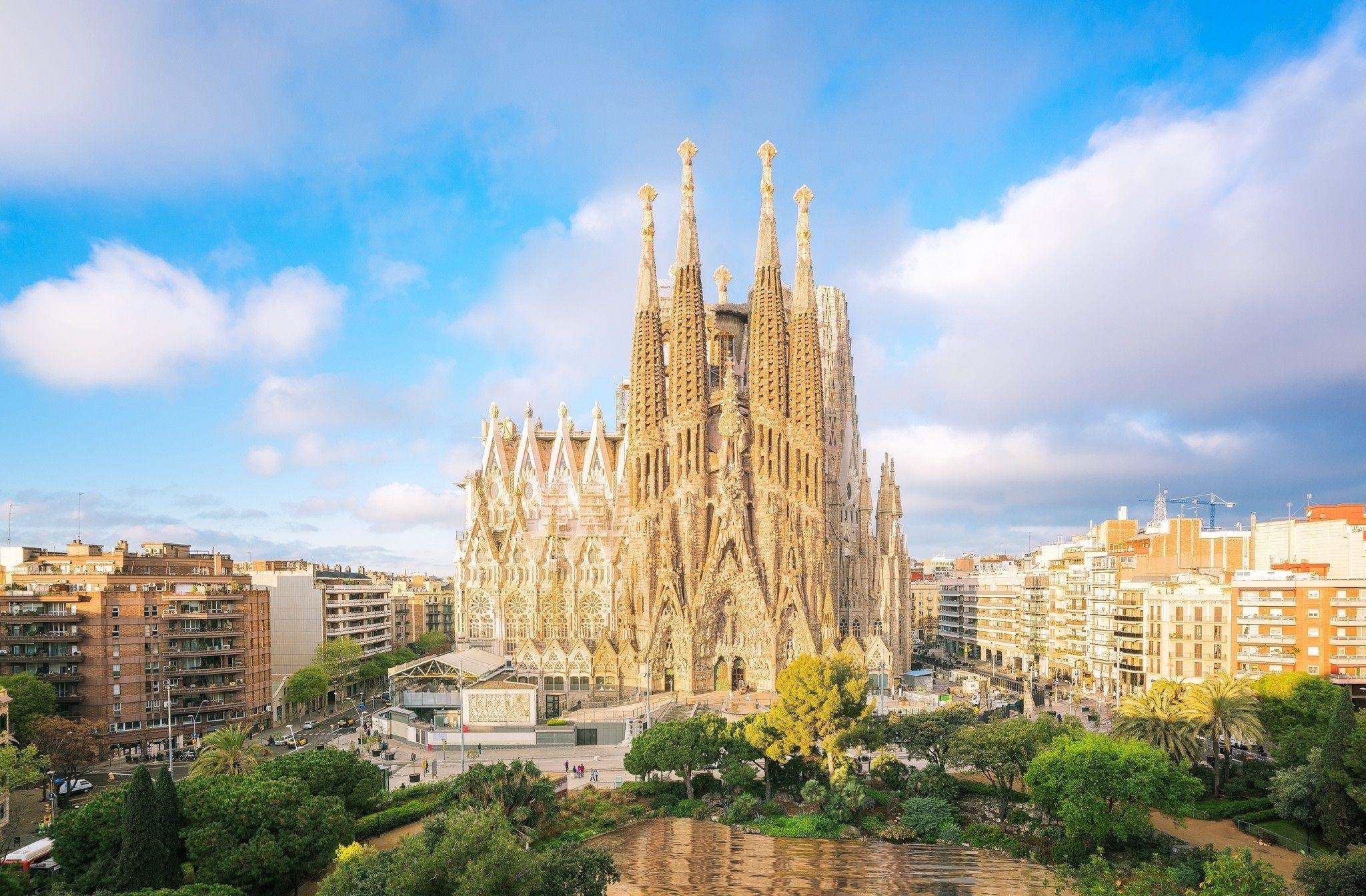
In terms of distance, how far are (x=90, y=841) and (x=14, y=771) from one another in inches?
341

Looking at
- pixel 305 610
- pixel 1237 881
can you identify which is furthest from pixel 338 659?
pixel 1237 881

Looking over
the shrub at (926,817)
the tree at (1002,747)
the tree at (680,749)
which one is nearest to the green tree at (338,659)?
the tree at (680,749)

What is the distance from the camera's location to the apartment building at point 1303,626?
43.8 meters

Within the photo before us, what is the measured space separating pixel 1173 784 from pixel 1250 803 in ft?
24.5

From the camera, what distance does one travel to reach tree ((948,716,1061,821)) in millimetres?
31734

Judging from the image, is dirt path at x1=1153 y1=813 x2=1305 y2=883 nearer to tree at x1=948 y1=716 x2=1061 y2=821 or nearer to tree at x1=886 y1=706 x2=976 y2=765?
tree at x1=948 y1=716 x2=1061 y2=821

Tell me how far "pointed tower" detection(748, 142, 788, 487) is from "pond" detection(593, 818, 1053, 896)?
34716mm

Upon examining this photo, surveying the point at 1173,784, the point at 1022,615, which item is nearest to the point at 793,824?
the point at 1173,784

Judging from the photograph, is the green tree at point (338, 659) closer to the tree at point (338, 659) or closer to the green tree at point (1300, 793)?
the tree at point (338, 659)

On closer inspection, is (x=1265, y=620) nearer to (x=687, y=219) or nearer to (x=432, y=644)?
(x=687, y=219)

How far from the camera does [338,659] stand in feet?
214

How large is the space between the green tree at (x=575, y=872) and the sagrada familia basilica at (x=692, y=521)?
38352 mm

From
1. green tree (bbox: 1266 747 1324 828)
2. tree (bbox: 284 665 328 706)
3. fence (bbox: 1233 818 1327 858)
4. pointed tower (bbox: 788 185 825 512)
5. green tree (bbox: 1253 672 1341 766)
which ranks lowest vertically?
tree (bbox: 284 665 328 706)

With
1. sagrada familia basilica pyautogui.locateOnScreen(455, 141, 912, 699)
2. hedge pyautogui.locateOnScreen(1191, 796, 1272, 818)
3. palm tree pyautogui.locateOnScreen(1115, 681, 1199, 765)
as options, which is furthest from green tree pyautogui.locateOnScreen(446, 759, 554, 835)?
sagrada familia basilica pyautogui.locateOnScreen(455, 141, 912, 699)
